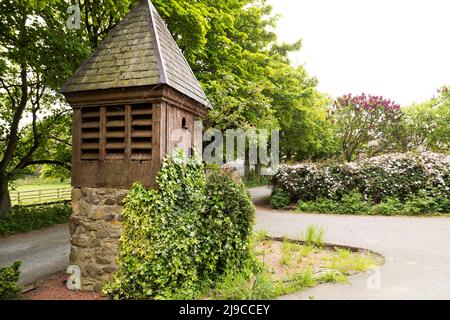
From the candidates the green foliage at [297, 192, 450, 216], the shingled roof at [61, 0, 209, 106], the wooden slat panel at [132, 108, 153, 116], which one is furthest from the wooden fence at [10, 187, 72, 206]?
the wooden slat panel at [132, 108, 153, 116]

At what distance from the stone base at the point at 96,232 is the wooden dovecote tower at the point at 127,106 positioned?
204 mm

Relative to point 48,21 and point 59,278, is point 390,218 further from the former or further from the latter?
point 48,21

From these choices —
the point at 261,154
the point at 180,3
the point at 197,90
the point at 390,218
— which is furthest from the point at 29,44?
the point at 261,154

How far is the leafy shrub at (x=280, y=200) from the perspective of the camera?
Answer: 1338 cm

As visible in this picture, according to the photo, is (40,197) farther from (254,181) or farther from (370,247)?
(254,181)

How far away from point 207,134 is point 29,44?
5369 mm

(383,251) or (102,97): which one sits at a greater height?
(102,97)

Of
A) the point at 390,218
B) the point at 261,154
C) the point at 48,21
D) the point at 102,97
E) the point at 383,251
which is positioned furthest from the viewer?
the point at 261,154

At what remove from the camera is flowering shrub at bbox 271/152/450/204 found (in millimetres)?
11531

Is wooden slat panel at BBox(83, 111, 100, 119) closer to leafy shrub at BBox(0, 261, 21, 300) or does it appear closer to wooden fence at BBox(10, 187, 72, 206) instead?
leafy shrub at BBox(0, 261, 21, 300)

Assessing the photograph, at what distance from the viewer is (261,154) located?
23828mm

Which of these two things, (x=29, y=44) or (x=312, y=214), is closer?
(x=29, y=44)

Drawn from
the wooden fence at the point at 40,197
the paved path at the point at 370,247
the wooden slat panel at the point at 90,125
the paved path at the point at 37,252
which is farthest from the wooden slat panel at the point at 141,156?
the wooden fence at the point at 40,197

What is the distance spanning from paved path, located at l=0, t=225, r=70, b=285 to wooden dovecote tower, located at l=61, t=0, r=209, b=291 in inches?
80.1
